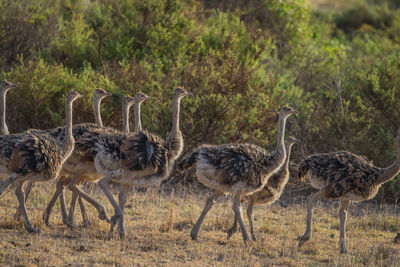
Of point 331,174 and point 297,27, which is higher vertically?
point 297,27

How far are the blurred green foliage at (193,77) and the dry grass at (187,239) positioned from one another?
1.66 metres

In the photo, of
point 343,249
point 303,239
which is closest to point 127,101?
point 303,239

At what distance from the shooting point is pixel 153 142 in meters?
7.83

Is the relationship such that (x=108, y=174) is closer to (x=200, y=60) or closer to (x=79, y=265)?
(x=79, y=265)

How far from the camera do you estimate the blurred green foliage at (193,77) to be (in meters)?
11.3

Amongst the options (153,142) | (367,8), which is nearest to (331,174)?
(153,142)

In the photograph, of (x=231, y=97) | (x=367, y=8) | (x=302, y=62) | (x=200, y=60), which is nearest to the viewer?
(x=231, y=97)

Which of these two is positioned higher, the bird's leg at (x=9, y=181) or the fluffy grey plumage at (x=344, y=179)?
the fluffy grey plumage at (x=344, y=179)

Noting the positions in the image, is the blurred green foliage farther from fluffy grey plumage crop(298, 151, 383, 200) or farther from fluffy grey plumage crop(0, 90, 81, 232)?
fluffy grey plumage crop(0, 90, 81, 232)

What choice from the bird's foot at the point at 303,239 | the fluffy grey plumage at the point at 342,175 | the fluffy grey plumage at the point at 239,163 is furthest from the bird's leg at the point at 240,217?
the fluffy grey plumage at the point at 342,175

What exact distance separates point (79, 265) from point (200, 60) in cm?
714

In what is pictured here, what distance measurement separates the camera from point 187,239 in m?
7.93

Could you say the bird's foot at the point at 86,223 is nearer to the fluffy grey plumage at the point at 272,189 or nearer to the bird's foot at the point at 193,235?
the bird's foot at the point at 193,235

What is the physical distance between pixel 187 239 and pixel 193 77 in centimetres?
425
